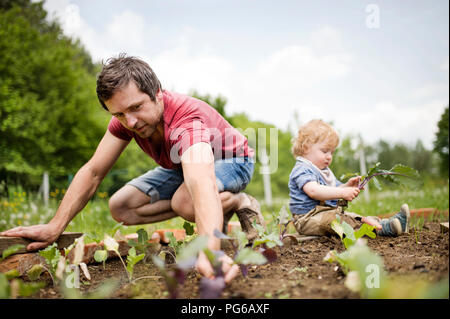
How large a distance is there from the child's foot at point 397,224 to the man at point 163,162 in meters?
0.74

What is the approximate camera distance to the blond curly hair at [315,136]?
2.29 metres

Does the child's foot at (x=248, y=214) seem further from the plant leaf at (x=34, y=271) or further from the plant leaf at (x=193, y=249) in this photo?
the plant leaf at (x=193, y=249)

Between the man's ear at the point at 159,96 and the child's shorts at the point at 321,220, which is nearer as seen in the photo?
the man's ear at the point at 159,96

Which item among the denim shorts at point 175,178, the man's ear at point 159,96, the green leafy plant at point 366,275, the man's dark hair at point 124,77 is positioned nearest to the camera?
the green leafy plant at point 366,275

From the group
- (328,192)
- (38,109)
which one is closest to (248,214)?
(328,192)

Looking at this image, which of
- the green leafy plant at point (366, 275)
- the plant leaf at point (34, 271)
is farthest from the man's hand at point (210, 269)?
the plant leaf at point (34, 271)

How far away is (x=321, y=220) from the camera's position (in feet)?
6.66

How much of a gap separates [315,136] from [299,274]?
1237 millimetres

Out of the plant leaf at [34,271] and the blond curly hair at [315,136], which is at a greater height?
the blond curly hair at [315,136]

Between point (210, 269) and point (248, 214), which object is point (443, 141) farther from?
point (210, 269)

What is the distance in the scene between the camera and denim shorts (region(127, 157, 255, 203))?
222 cm

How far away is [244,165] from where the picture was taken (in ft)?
7.60
